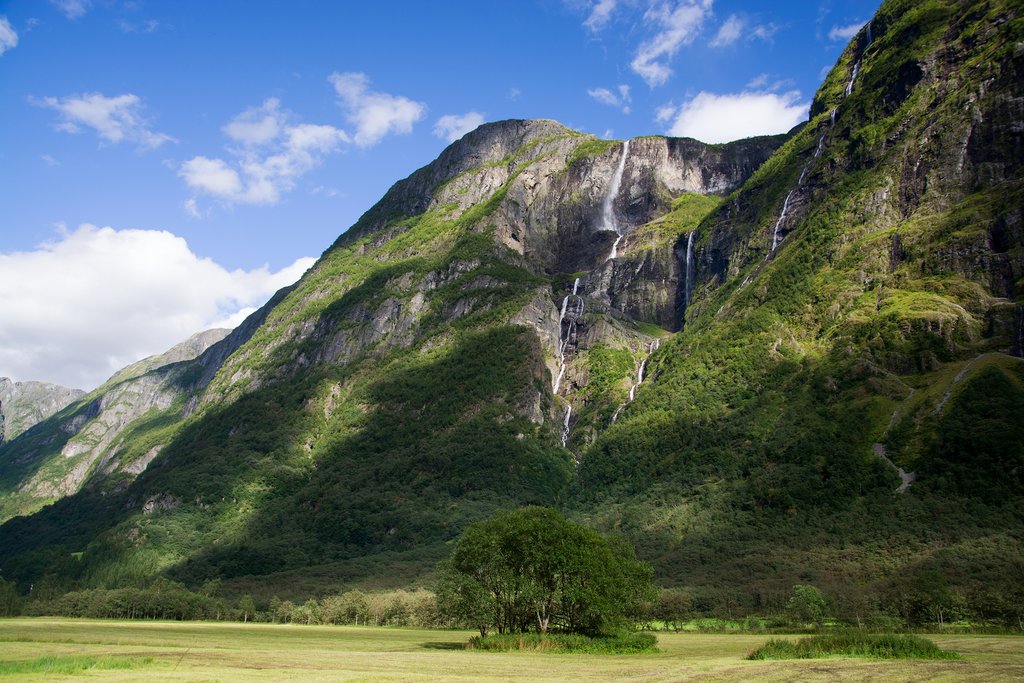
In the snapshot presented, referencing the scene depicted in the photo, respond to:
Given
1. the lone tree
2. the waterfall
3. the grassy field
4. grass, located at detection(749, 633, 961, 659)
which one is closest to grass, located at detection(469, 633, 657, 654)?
the lone tree

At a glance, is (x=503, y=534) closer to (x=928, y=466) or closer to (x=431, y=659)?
(x=431, y=659)

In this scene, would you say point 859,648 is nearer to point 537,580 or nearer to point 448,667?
point 537,580

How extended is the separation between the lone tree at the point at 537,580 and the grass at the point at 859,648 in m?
19.5

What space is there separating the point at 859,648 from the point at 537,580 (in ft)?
107

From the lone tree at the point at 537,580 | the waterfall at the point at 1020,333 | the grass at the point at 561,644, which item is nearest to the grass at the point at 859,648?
the grass at the point at 561,644

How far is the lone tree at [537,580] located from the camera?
77.4m

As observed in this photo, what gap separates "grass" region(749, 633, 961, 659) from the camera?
2191 inches

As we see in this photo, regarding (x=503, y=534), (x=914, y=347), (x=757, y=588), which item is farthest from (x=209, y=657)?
(x=914, y=347)

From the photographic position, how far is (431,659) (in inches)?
2211

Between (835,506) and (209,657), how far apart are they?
14886cm

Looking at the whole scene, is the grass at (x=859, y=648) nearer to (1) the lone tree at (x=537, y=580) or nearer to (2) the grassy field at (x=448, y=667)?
(2) the grassy field at (x=448, y=667)

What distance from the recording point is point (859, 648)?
58750 mm

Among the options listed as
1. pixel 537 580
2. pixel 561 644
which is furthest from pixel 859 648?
pixel 537 580

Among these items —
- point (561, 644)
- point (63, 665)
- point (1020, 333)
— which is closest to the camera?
point (63, 665)
